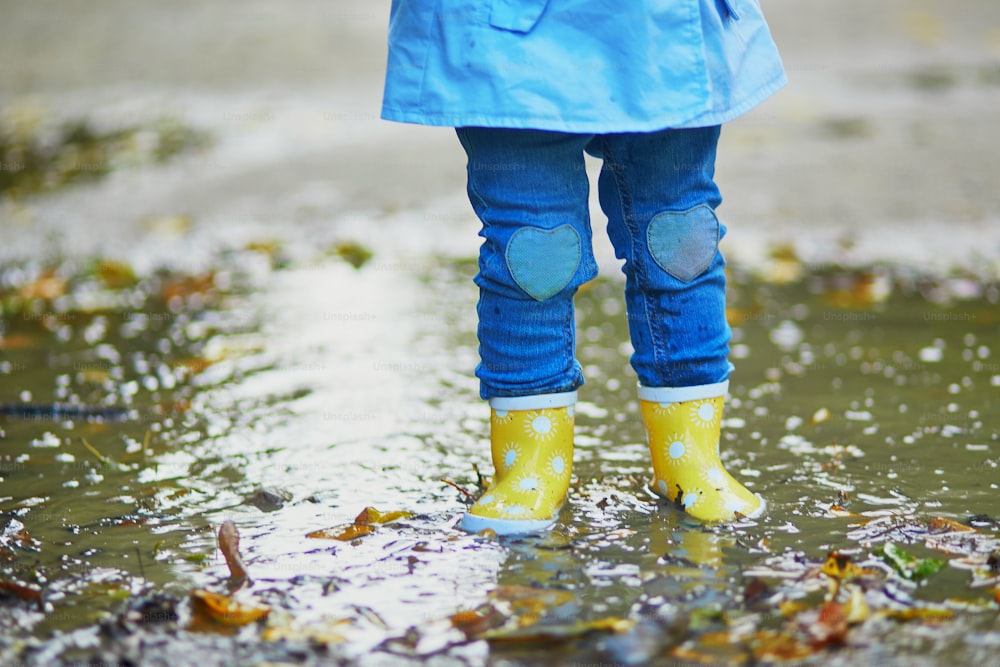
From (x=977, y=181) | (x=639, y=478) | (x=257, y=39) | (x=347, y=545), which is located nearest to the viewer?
(x=347, y=545)

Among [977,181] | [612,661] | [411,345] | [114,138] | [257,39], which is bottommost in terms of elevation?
[612,661]

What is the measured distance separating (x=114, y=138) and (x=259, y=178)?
4.23 feet

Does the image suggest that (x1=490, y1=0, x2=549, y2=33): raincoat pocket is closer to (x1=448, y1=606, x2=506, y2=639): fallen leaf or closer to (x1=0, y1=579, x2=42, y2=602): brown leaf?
(x1=448, y1=606, x2=506, y2=639): fallen leaf

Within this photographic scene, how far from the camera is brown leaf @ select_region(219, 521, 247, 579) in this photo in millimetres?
1606

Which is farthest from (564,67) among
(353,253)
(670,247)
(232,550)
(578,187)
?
(353,253)

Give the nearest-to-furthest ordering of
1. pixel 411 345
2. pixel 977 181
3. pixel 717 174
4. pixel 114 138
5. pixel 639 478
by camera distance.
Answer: pixel 639 478 → pixel 411 345 → pixel 977 181 → pixel 717 174 → pixel 114 138

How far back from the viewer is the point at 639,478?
2.02m

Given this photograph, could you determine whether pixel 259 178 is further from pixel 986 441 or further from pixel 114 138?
pixel 986 441

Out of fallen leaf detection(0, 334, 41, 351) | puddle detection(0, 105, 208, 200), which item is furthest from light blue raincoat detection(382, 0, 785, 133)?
puddle detection(0, 105, 208, 200)

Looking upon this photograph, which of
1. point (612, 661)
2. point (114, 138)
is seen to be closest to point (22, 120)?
point (114, 138)

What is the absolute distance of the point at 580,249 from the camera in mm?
1795

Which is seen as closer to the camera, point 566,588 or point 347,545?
point 566,588

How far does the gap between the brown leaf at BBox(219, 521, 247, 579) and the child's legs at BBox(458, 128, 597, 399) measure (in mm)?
474

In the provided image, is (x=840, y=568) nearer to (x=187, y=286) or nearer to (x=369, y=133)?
(x=187, y=286)
